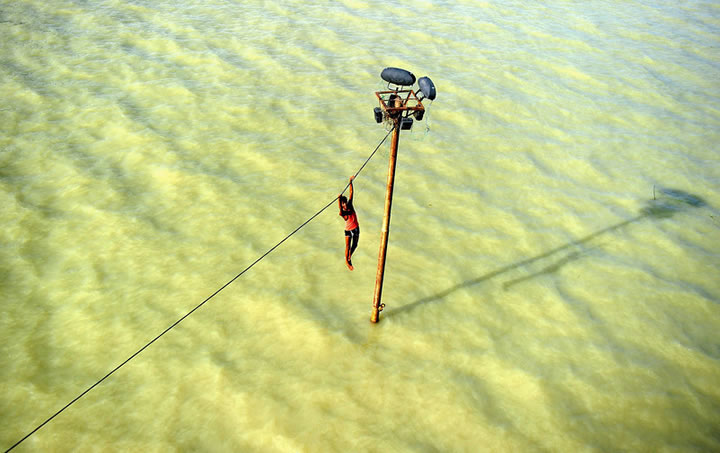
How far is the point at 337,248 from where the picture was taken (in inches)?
293

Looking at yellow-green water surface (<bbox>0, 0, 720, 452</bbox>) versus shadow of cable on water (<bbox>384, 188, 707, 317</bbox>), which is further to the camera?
shadow of cable on water (<bbox>384, 188, 707, 317</bbox>)

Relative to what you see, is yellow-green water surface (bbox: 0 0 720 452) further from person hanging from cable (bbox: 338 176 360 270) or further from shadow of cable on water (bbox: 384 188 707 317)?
person hanging from cable (bbox: 338 176 360 270)

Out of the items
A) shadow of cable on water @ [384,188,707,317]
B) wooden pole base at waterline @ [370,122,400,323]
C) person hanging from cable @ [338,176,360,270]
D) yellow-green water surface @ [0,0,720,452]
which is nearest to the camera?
wooden pole base at waterline @ [370,122,400,323]

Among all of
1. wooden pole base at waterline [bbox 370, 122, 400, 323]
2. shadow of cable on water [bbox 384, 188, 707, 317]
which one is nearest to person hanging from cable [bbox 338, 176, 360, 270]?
wooden pole base at waterline [bbox 370, 122, 400, 323]

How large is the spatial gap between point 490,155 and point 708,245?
4057 mm

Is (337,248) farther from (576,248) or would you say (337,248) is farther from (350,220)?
(576,248)

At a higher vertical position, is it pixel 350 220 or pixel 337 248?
pixel 350 220

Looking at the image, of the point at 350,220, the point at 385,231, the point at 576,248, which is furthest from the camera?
the point at 576,248

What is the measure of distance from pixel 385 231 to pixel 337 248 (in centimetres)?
205

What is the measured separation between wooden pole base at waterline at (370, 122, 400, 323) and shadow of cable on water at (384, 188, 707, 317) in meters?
0.36

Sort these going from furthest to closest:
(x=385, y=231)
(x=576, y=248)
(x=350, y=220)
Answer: (x=576, y=248), (x=350, y=220), (x=385, y=231)

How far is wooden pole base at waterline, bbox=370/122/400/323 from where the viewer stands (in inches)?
199

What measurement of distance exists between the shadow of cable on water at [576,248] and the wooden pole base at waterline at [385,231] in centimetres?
36

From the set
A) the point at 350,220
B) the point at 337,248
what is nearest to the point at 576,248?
the point at 337,248
